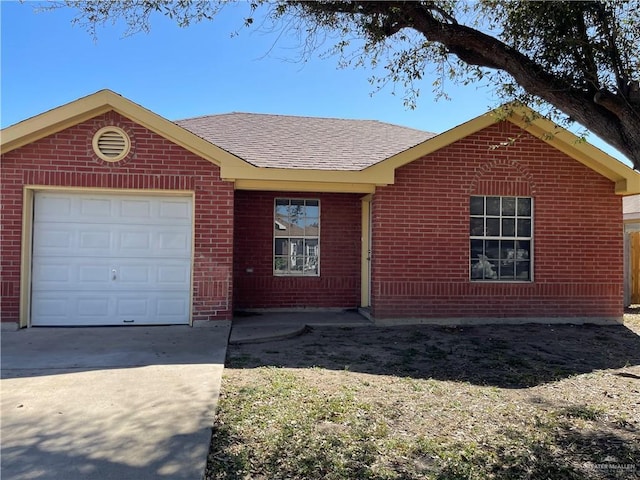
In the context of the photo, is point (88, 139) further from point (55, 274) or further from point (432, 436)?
point (432, 436)

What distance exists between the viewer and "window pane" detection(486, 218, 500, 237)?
9008 millimetres

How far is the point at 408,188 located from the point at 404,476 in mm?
6324

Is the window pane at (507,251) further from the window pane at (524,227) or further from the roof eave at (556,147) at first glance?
the roof eave at (556,147)

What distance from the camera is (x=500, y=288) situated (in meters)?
8.89

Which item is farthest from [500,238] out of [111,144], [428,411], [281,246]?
[111,144]

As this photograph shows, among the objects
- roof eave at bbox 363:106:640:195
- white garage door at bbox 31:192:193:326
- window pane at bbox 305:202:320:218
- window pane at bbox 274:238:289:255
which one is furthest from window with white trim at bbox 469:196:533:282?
white garage door at bbox 31:192:193:326

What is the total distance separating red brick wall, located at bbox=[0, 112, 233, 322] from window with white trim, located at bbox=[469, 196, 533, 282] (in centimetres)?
486

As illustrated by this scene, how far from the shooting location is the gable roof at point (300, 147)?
7.53 m

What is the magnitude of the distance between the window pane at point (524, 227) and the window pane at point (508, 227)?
0.43ft

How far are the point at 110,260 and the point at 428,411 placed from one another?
6.14m

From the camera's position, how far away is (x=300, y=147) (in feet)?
33.5

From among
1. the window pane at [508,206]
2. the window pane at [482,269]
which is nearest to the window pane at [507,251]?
the window pane at [482,269]

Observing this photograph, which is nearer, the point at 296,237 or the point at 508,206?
the point at 508,206

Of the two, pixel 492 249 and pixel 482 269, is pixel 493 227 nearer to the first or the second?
pixel 492 249
